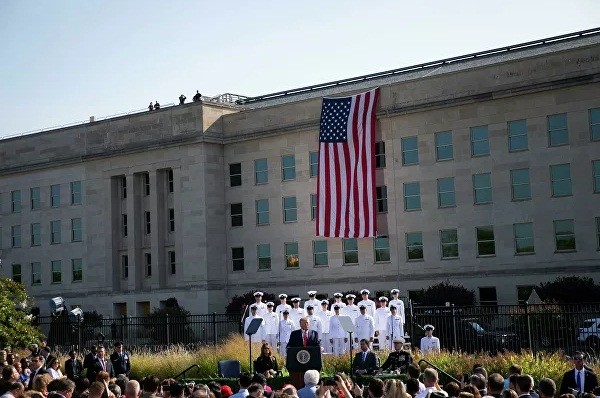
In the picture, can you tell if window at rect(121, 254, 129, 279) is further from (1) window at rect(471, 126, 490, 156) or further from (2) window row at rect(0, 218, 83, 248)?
(1) window at rect(471, 126, 490, 156)

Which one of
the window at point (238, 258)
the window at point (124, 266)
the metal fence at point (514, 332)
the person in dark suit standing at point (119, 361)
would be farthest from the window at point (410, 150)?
the person in dark suit standing at point (119, 361)

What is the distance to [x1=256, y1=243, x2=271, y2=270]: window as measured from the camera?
63.2 m

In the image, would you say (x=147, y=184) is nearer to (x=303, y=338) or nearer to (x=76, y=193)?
(x=76, y=193)

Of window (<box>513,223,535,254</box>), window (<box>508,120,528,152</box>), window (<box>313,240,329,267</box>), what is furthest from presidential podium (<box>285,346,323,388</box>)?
window (<box>313,240,329,267</box>)

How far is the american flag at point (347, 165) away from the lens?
55.6 m

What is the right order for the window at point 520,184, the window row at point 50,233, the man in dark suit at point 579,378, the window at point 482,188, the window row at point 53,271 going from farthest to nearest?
the window row at point 50,233 → the window row at point 53,271 → the window at point 482,188 → the window at point 520,184 → the man in dark suit at point 579,378

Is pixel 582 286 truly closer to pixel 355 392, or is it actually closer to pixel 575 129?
pixel 575 129

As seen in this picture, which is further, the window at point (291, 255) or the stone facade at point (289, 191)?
the window at point (291, 255)

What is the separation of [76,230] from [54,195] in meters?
3.50

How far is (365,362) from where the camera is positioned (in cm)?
2688

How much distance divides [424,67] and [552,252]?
16.6 m

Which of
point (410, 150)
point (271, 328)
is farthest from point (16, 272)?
point (271, 328)

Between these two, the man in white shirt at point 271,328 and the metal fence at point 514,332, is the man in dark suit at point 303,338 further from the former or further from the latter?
the man in white shirt at point 271,328

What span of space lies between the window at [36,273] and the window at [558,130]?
1533 inches
